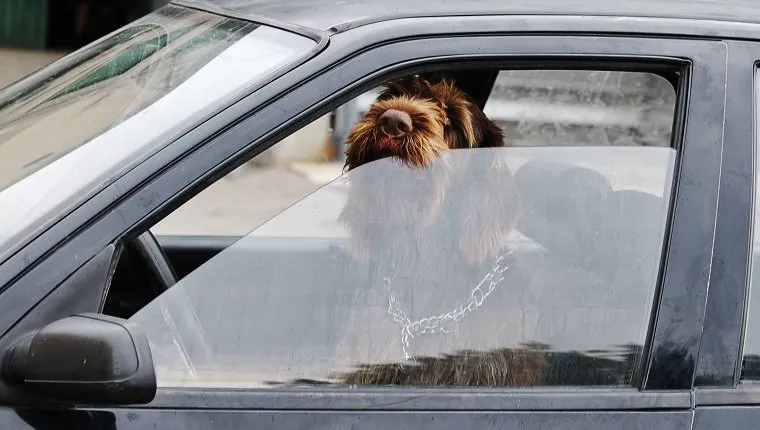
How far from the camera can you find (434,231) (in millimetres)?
1970

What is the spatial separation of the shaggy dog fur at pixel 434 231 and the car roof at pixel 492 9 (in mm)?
152

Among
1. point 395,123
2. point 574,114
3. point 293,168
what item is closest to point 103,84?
point 293,168

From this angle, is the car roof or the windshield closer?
the windshield

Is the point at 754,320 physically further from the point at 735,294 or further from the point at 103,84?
the point at 103,84

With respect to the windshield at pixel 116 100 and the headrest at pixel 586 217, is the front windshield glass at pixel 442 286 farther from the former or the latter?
the windshield at pixel 116 100

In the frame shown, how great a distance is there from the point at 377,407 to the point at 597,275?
46cm

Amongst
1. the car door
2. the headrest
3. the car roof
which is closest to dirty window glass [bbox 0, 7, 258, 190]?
the car roof

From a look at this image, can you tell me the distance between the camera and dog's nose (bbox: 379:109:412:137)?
207 centimetres

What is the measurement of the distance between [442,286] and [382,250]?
0.39 feet

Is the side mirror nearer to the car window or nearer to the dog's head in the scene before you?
the car window

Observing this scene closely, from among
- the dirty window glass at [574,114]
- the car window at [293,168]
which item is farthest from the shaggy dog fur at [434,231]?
the dirty window glass at [574,114]

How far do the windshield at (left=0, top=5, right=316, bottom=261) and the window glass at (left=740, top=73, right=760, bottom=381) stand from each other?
2.45ft

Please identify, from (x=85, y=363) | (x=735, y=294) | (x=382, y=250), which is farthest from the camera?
(x=382, y=250)

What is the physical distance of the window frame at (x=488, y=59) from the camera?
1.64 meters
